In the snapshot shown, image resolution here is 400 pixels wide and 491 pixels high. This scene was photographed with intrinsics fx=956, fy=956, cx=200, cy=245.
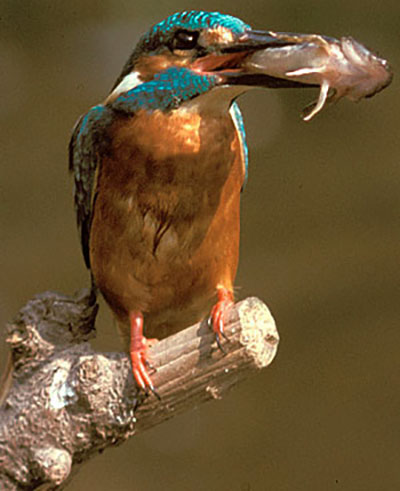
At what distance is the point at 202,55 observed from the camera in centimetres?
148

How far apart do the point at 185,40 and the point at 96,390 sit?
56 centimetres

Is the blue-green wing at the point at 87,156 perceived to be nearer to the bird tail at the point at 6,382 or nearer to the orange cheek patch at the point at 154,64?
the orange cheek patch at the point at 154,64

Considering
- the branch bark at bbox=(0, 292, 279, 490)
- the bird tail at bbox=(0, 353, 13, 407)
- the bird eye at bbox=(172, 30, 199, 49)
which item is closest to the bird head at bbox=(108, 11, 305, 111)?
the bird eye at bbox=(172, 30, 199, 49)

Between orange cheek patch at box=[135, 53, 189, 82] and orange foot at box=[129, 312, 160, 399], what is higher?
orange cheek patch at box=[135, 53, 189, 82]

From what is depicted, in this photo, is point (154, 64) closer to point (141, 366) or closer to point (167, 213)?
point (167, 213)

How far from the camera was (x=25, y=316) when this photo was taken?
4.97 ft

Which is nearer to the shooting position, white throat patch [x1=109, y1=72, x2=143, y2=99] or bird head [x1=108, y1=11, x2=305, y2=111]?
bird head [x1=108, y1=11, x2=305, y2=111]

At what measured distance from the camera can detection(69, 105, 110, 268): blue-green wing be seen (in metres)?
1.65

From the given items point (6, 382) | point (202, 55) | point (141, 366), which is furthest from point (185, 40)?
point (6, 382)

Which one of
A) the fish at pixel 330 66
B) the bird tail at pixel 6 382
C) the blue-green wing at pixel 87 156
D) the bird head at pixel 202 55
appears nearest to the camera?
the fish at pixel 330 66

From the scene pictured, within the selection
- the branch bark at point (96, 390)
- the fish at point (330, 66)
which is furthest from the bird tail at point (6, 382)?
the fish at point (330, 66)

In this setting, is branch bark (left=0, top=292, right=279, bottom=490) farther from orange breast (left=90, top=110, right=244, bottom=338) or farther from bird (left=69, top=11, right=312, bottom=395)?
orange breast (left=90, top=110, right=244, bottom=338)

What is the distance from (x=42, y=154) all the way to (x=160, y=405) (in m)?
1.20

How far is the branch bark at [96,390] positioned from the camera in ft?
4.46
